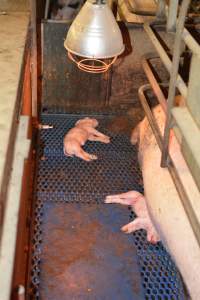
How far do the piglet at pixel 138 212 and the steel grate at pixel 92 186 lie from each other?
4cm

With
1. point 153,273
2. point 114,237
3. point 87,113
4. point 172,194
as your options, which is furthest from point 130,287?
point 87,113

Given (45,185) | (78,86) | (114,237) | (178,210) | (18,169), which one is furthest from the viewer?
(78,86)

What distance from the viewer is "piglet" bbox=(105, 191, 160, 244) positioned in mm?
1891

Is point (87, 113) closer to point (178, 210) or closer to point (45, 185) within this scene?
point (45, 185)

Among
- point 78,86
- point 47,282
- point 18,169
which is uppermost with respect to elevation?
point 18,169

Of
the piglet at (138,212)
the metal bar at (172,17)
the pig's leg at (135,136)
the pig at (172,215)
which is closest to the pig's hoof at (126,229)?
the piglet at (138,212)

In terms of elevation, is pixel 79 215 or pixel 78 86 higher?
pixel 78 86

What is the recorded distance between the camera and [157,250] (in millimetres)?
1866

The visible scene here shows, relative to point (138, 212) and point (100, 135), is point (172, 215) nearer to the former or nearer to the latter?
point (138, 212)

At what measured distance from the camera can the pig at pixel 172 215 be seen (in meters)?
1.52

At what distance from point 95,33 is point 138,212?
2.87 ft

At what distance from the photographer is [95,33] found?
1498 mm

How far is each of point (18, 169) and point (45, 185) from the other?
948 mm

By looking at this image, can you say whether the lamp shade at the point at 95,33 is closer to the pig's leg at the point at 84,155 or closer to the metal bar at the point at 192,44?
the metal bar at the point at 192,44
